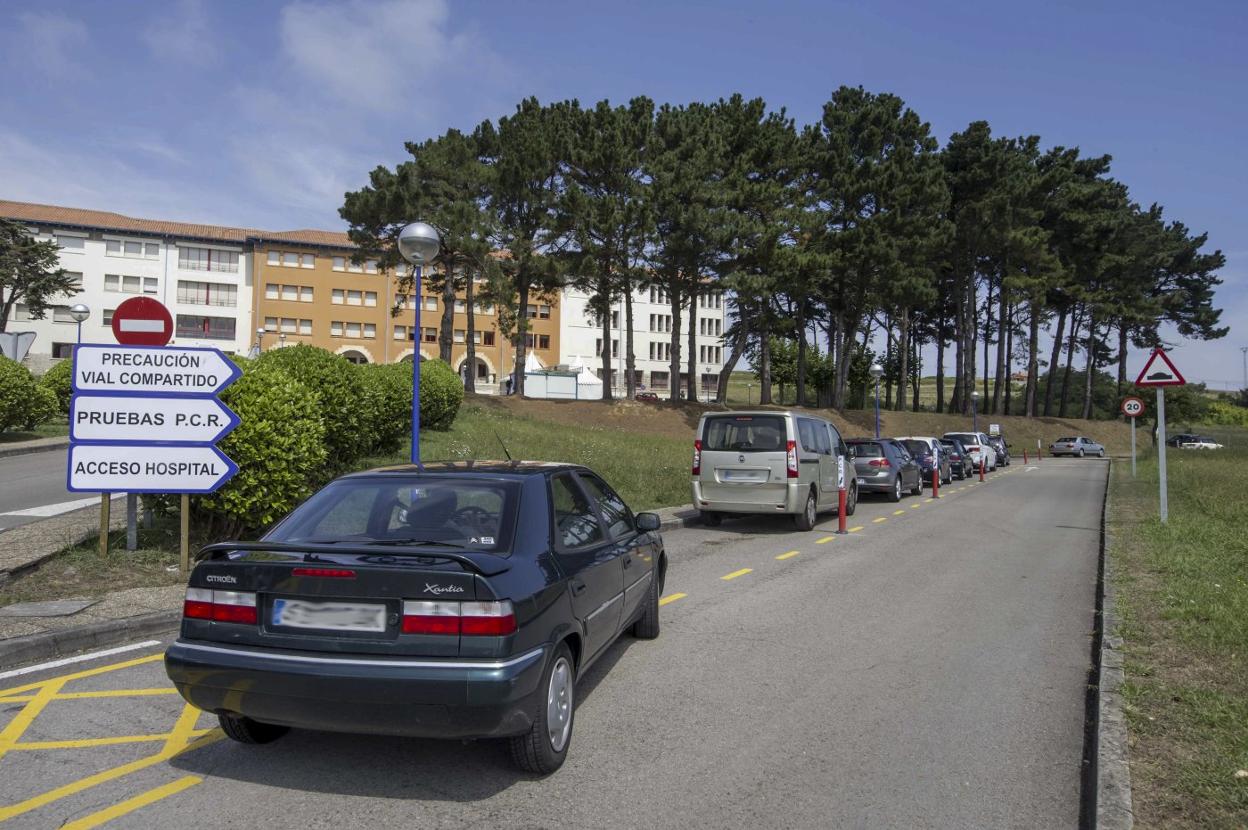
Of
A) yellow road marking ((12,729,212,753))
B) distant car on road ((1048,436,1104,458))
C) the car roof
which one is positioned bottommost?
distant car on road ((1048,436,1104,458))

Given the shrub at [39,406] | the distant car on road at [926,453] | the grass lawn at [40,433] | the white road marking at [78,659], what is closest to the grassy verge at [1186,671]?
the white road marking at [78,659]

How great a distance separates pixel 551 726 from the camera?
413 cm

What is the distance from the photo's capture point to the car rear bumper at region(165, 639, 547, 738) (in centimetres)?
365

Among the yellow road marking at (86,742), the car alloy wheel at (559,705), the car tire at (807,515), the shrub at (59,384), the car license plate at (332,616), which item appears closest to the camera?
the car license plate at (332,616)

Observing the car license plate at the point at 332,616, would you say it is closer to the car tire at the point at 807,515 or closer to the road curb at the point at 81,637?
the road curb at the point at 81,637

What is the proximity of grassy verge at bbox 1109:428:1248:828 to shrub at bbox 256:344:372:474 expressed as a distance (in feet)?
30.5

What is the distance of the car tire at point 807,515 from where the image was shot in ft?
45.7

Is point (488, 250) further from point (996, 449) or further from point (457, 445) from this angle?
point (996, 449)

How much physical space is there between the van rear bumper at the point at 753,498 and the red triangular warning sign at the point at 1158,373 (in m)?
5.69

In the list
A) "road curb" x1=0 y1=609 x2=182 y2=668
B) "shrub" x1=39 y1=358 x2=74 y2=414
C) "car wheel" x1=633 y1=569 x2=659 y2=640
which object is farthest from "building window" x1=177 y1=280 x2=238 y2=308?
"car wheel" x1=633 y1=569 x2=659 y2=640

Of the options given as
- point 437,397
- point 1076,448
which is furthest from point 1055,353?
point 437,397

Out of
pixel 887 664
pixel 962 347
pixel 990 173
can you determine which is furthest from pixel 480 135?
pixel 887 664

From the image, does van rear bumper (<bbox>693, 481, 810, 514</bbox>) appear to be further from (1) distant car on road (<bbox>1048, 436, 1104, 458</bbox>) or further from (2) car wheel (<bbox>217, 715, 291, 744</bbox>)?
(1) distant car on road (<bbox>1048, 436, 1104, 458</bbox>)

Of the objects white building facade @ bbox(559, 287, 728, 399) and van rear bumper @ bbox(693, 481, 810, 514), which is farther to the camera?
white building facade @ bbox(559, 287, 728, 399)
